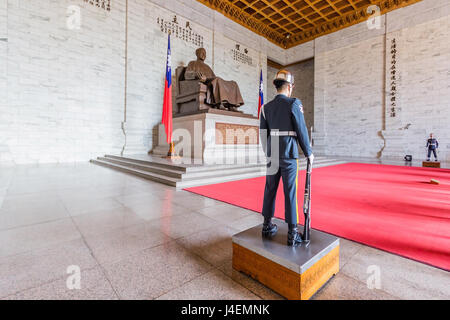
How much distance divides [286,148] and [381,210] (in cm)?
196

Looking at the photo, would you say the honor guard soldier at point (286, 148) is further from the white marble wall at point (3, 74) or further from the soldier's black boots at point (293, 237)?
the white marble wall at point (3, 74)

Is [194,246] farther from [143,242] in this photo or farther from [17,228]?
[17,228]

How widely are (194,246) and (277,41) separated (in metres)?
13.4

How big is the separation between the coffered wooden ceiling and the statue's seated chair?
4564 millimetres

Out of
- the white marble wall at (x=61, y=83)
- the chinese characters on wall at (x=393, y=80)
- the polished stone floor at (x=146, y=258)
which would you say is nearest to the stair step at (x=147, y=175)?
the polished stone floor at (x=146, y=258)

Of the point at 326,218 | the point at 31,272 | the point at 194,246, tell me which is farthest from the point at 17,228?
the point at 326,218

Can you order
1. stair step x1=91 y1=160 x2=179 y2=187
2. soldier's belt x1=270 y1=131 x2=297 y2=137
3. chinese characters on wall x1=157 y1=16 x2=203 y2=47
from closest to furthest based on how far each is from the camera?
soldier's belt x1=270 y1=131 x2=297 y2=137 < stair step x1=91 y1=160 x2=179 y2=187 < chinese characters on wall x1=157 y1=16 x2=203 y2=47

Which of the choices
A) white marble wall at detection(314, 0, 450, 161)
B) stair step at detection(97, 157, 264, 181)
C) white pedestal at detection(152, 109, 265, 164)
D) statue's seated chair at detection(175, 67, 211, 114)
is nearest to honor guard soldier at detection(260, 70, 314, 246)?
stair step at detection(97, 157, 264, 181)

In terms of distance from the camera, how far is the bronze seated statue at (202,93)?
20.8ft

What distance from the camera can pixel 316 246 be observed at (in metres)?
1.23

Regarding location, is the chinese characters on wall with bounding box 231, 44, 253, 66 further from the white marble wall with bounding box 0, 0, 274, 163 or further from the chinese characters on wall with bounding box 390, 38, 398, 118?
the chinese characters on wall with bounding box 390, 38, 398, 118

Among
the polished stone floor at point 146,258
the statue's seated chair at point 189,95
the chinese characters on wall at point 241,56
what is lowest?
the polished stone floor at point 146,258

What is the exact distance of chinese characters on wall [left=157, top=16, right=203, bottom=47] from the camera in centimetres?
834

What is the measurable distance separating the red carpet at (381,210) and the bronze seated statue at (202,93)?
303cm
